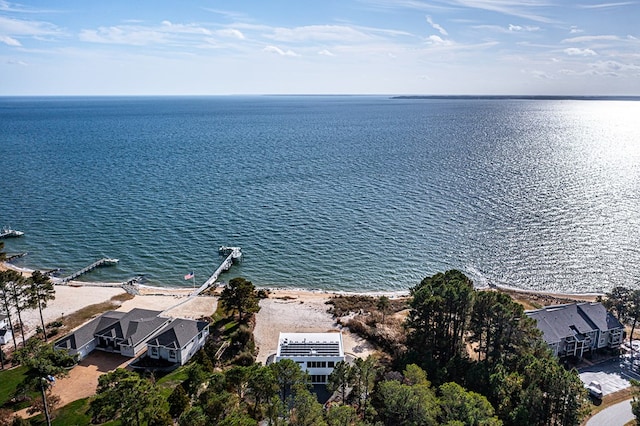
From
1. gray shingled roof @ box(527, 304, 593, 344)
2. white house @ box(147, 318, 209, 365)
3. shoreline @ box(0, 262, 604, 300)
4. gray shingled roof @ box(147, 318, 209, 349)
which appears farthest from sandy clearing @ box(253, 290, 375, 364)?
gray shingled roof @ box(527, 304, 593, 344)

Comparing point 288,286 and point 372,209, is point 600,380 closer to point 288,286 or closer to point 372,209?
point 288,286

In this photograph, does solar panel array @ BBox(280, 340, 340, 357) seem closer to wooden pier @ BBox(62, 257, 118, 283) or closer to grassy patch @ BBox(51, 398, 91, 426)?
grassy patch @ BBox(51, 398, 91, 426)

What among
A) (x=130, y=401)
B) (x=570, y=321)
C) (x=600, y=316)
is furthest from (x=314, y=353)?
(x=600, y=316)

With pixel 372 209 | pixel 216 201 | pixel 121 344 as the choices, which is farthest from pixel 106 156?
pixel 121 344

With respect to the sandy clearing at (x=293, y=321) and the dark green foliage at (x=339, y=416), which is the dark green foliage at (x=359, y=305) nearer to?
the sandy clearing at (x=293, y=321)

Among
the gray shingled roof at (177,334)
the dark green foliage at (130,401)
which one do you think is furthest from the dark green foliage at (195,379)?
the gray shingled roof at (177,334)
